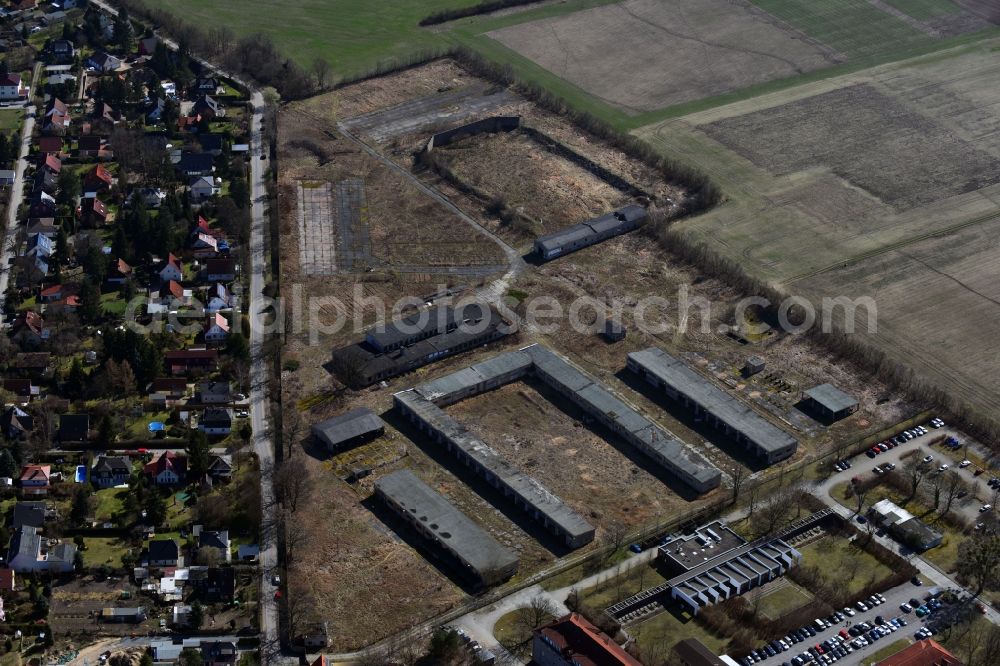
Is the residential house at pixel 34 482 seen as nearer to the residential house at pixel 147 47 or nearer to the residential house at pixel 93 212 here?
the residential house at pixel 93 212

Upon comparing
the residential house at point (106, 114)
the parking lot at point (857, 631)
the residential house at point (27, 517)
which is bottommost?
the residential house at point (27, 517)

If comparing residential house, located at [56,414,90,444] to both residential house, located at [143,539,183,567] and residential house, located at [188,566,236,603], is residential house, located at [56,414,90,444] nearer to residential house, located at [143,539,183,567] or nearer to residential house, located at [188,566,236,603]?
residential house, located at [143,539,183,567]

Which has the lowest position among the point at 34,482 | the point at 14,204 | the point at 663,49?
the point at 14,204

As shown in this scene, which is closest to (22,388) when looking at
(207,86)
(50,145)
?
(50,145)

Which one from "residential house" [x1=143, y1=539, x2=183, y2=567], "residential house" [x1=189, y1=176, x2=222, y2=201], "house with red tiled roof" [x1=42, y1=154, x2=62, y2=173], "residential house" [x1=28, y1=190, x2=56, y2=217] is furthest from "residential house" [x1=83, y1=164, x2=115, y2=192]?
"residential house" [x1=143, y1=539, x2=183, y2=567]

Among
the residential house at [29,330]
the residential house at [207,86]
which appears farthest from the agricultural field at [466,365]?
the residential house at [29,330]

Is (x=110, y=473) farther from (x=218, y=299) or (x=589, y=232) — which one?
(x=589, y=232)
